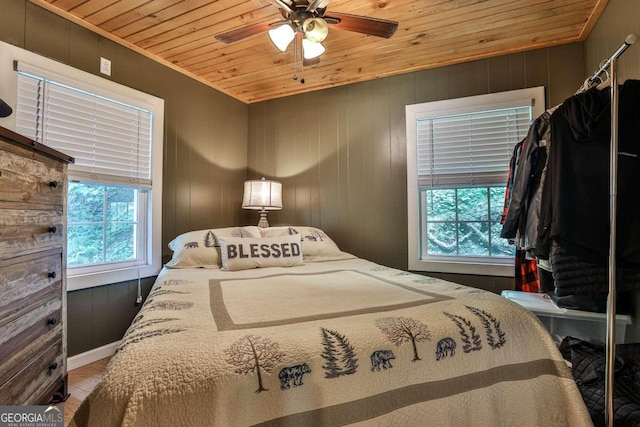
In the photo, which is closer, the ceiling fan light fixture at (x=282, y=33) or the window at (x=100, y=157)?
the ceiling fan light fixture at (x=282, y=33)

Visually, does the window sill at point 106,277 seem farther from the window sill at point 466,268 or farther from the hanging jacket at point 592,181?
the hanging jacket at point 592,181

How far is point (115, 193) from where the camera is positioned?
234 centimetres

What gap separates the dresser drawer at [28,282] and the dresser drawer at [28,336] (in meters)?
0.03

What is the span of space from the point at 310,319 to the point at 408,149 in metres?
2.11

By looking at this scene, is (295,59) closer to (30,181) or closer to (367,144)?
(367,144)

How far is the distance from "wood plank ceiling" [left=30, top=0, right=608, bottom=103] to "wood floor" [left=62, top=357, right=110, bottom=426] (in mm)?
2352

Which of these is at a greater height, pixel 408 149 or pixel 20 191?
pixel 408 149

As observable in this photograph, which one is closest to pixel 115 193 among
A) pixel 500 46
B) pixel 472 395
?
pixel 472 395

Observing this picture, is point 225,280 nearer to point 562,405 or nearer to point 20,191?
point 20,191

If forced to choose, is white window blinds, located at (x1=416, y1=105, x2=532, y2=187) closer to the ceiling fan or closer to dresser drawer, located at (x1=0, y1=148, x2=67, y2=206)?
the ceiling fan

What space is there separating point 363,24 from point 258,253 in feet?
5.18

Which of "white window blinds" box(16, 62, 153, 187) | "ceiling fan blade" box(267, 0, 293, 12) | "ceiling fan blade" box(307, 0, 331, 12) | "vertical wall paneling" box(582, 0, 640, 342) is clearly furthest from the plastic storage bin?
"white window blinds" box(16, 62, 153, 187)

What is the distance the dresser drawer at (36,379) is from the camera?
3.83ft

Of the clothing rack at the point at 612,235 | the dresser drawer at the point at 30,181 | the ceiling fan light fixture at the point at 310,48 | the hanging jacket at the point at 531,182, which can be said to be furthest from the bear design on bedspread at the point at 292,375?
the ceiling fan light fixture at the point at 310,48
